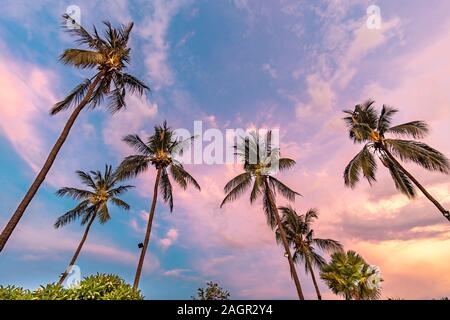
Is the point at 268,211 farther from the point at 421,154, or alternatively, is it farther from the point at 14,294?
the point at 14,294

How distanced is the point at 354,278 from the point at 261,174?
11804 millimetres

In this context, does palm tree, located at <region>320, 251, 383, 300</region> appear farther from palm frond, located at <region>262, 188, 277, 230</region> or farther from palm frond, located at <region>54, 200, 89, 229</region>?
palm frond, located at <region>54, 200, 89, 229</region>

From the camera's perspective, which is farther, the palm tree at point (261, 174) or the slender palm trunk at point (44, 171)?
the palm tree at point (261, 174)

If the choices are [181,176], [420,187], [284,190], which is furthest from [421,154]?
[181,176]

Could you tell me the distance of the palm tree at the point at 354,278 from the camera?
80.1 feet

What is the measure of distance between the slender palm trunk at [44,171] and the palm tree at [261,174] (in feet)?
43.8

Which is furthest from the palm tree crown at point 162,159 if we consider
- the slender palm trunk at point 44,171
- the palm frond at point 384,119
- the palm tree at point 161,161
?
the palm frond at point 384,119

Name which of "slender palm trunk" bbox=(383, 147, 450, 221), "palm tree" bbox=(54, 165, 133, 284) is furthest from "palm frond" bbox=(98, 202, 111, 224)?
"slender palm trunk" bbox=(383, 147, 450, 221)

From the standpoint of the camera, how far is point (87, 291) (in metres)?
9.16

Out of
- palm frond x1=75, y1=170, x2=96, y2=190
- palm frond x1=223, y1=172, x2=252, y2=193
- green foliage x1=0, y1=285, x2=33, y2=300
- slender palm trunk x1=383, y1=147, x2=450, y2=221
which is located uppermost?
palm frond x1=75, y1=170, x2=96, y2=190

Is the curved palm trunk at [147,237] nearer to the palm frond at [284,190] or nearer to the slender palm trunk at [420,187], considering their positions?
the palm frond at [284,190]

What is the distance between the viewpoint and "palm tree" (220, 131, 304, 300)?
25250 millimetres

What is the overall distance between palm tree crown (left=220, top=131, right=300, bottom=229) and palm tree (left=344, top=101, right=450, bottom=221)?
18.6 ft
